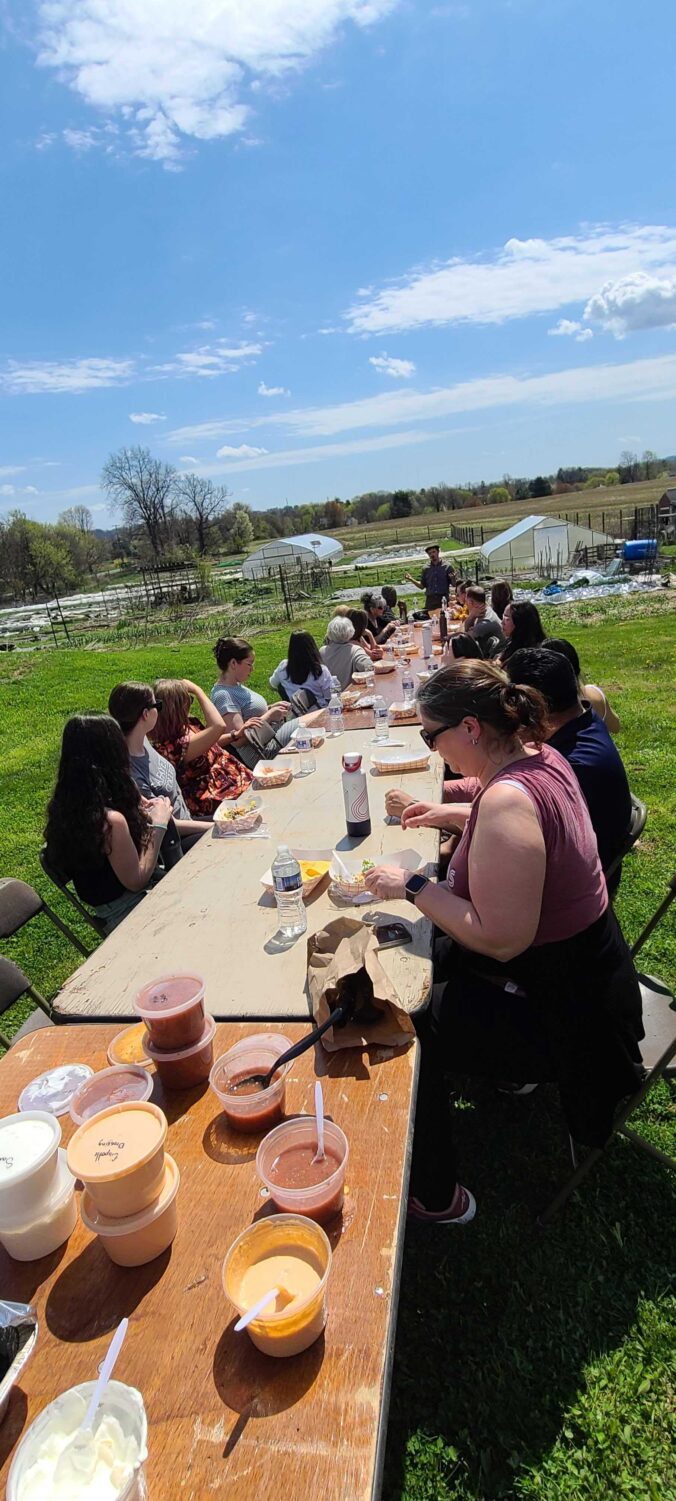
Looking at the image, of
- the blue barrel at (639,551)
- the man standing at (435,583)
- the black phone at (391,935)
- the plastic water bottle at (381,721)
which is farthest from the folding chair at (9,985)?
the blue barrel at (639,551)

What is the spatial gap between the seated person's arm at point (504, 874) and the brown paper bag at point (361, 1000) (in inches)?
13.9

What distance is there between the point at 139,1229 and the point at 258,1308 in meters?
0.32

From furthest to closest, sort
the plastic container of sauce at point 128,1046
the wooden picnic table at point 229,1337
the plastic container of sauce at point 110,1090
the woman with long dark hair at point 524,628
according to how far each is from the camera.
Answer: the woman with long dark hair at point 524,628, the plastic container of sauce at point 128,1046, the plastic container of sauce at point 110,1090, the wooden picnic table at point 229,1337

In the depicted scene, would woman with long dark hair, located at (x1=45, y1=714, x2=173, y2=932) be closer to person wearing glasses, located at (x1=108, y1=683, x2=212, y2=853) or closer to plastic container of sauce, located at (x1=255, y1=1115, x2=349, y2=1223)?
person wearing glasses, located at (x1=108, y1=683, x2=212, y2=853)

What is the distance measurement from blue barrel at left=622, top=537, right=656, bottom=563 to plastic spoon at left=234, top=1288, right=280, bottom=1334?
28.7 m

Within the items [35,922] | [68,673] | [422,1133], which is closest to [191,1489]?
[422,1133]

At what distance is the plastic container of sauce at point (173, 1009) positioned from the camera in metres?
1.73

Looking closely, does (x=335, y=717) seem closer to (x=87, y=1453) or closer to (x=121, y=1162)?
(x=121, y=1162)

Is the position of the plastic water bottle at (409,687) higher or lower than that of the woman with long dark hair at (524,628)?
lower

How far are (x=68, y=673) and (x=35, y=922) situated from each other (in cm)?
1118

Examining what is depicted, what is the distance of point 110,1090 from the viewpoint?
165cm

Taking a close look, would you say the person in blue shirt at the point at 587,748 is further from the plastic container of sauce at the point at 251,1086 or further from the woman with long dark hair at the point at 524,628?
the woman with long dark hair at the point at 524,628

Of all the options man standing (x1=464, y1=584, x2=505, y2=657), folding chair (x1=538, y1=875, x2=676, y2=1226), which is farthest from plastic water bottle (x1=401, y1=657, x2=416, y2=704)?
folding chair (x1=538, y1=875, x2=676, y2=1226)

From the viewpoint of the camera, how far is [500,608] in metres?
10.1
